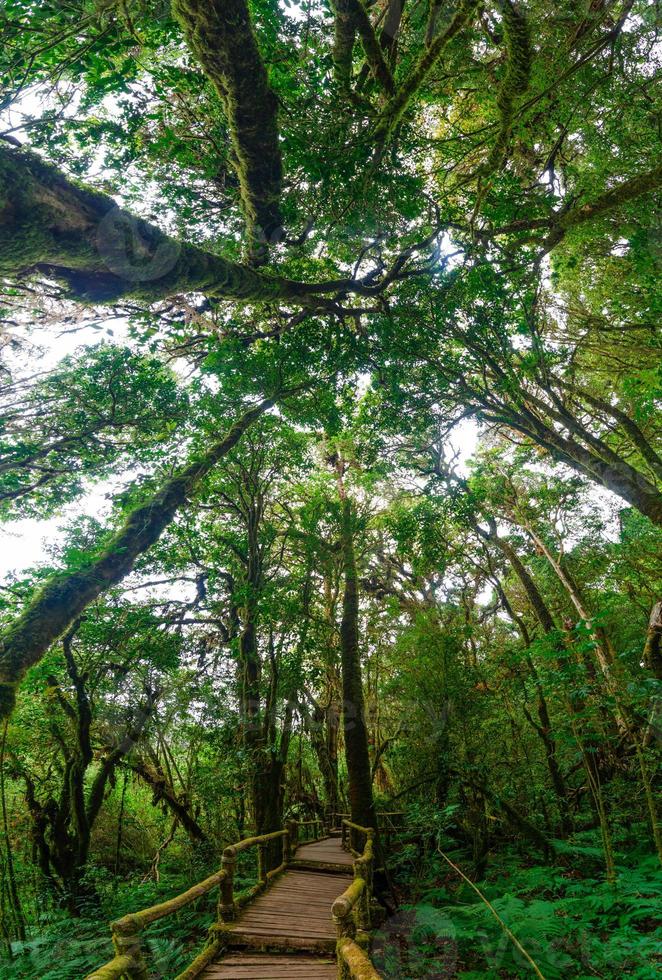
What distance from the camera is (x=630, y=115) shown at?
275 inches

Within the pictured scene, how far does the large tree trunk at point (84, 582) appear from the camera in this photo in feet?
16.2

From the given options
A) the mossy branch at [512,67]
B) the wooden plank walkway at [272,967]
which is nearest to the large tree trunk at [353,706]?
the wooden plank walkway at [272,967]

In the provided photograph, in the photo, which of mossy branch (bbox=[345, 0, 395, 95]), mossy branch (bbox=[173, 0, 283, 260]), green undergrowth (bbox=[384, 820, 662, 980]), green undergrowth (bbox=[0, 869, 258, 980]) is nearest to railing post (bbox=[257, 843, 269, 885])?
green undergrowth (bbox=[0, 869, 258, 980])

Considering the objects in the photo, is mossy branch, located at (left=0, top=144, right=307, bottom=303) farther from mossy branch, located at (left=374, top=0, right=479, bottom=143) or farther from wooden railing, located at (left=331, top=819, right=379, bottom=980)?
wooden railing, located at (left=331, top=819, right=379, bottom=980)

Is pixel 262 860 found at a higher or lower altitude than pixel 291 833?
higher

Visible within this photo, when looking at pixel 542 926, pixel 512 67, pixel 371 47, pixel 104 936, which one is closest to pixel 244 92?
pixel 371 47

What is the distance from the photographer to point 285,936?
17.5 feet

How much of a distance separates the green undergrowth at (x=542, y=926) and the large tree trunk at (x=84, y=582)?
19.0ft

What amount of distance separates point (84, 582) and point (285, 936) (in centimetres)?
476

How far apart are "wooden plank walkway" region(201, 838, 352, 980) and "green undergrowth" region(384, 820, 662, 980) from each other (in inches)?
44.0

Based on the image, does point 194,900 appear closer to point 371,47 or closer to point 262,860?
point 262,860

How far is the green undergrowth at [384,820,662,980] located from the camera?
14.8 feet

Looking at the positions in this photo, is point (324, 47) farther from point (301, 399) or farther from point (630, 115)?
point (301, 399)

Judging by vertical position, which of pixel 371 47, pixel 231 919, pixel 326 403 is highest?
pixel 371 47
